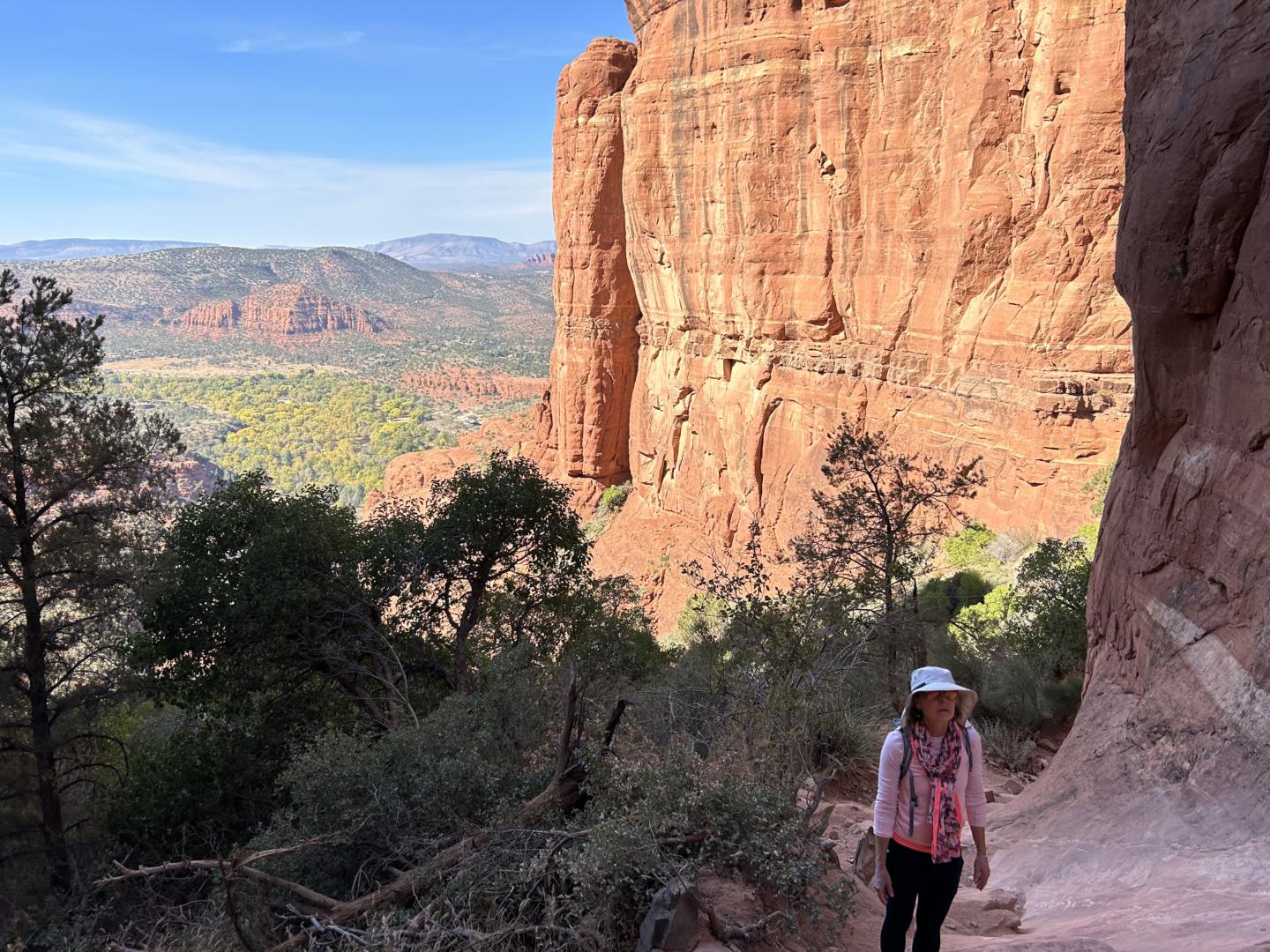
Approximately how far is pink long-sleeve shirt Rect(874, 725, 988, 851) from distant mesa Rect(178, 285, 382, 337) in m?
162

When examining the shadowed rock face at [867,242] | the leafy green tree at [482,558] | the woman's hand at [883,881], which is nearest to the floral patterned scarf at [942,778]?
the woman's hand at [883,881]

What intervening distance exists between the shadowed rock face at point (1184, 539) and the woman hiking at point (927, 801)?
1133mm

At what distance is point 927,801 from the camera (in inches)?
152

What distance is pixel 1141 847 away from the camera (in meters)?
5.30

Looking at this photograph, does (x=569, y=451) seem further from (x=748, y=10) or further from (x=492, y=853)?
(x=492, y=853)

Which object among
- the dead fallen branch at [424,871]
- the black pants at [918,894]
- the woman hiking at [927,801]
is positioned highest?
the woman hiking at [927,801]

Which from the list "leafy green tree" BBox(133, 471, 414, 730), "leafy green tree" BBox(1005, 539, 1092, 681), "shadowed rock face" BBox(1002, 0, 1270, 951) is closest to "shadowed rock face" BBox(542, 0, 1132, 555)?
"leafy green tree" BBox(1005, 539, 1092, 681)

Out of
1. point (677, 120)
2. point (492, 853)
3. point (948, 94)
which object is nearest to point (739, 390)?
point (677, 120)

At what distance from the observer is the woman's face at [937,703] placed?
12.4 ft

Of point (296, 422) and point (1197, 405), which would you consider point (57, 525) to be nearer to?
point (1197, 405)

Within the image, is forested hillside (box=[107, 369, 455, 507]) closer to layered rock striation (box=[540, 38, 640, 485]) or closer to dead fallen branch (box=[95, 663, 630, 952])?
layered rock striation (box=[540, 38, 640, 485])

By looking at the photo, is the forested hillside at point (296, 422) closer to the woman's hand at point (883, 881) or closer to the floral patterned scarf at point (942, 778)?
the woman's hand at point (883, 881)

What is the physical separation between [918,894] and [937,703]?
1048mm

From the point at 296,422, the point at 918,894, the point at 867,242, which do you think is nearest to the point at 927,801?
the point at 918,894
